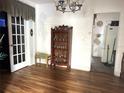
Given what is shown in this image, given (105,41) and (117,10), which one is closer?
(117,10)

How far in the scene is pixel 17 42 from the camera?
154 inches

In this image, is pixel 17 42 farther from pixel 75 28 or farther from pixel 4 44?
pixel 75 28

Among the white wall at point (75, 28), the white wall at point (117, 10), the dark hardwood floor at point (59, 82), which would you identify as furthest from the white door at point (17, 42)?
the white wall at point (117, 10)

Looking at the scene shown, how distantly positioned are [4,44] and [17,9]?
1.20 metres

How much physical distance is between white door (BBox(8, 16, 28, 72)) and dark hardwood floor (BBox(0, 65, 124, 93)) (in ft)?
1.21

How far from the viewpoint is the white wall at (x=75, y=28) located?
3.86 metres

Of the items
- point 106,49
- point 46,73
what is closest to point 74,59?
point 46,73

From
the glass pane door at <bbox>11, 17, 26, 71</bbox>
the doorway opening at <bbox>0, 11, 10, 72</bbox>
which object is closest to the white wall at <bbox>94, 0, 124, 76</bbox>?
the glass pane door at <bbox>11, 17, 26, 71</bbox>

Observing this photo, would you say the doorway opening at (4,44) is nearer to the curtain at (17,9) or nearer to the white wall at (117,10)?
the curtain at (17,9)

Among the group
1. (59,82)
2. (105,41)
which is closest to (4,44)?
(59,82)

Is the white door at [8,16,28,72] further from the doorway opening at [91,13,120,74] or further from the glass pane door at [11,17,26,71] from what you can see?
the doorway opening at [91,13,120,74]

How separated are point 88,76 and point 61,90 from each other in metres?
1.23

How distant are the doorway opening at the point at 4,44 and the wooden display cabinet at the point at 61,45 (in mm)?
1524

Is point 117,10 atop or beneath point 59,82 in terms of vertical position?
atop
